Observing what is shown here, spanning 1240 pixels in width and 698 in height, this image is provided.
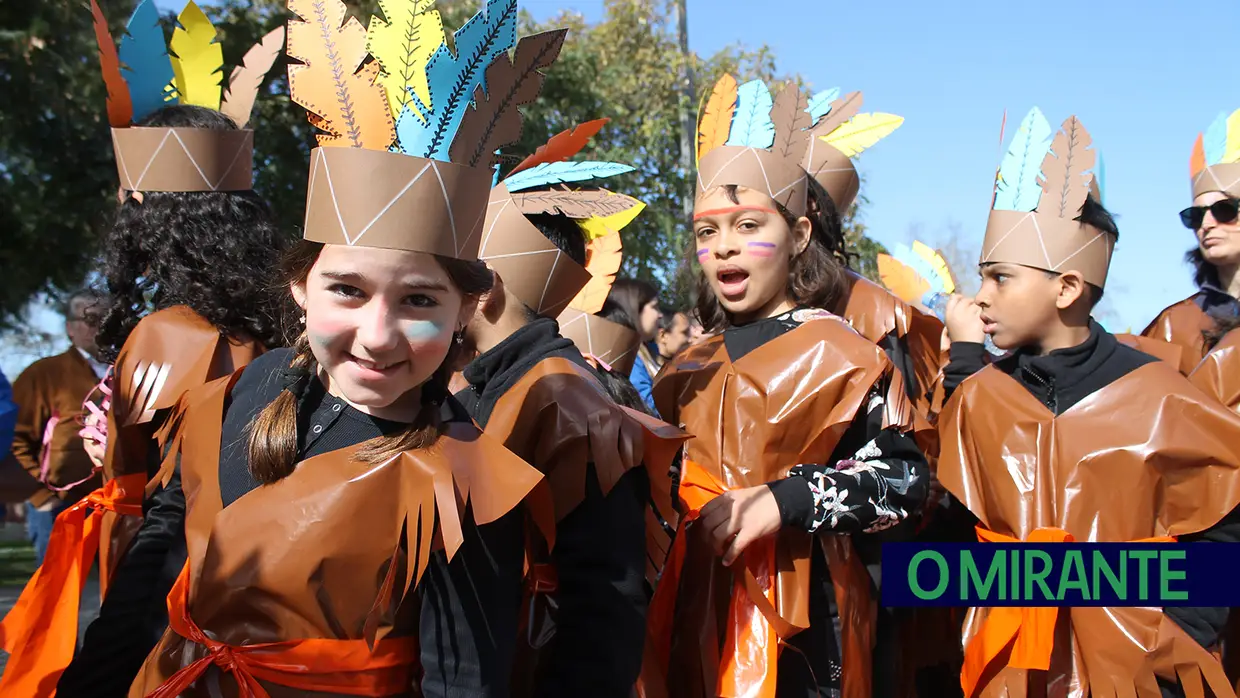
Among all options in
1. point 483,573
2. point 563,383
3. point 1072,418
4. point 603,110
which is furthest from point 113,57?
point 603,110

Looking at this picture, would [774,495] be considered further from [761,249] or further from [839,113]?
[839,113]

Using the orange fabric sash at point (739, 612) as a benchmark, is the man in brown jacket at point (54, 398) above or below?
above

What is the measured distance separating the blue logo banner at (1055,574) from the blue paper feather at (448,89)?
64.8 inches

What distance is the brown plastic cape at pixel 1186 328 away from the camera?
4.39 m

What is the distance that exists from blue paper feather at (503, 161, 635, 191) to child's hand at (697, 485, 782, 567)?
2.84 ft

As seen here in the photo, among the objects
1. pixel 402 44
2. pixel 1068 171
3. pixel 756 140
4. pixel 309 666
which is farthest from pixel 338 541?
pixel 1068 171

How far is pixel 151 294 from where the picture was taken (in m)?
2.95

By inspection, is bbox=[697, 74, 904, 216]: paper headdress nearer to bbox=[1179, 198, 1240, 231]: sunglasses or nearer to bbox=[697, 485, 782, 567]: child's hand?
bbox=[697, 485, 782, 567]: child's hand

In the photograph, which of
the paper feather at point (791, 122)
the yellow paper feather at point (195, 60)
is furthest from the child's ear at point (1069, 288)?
the yellow paper feather at point (195, 60)

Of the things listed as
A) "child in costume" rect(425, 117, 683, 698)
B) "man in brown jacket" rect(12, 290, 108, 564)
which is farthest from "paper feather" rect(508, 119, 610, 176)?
"man in brown jacket" rect(12, 290, 108, 564)

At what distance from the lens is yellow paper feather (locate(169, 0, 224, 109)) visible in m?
3.12

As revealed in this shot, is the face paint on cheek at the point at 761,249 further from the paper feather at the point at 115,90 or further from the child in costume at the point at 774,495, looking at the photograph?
the paper feather at the point at 115,90

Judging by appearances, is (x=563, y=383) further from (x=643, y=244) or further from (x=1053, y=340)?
(x=643, y=244)

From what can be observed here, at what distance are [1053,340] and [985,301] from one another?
25 cm
